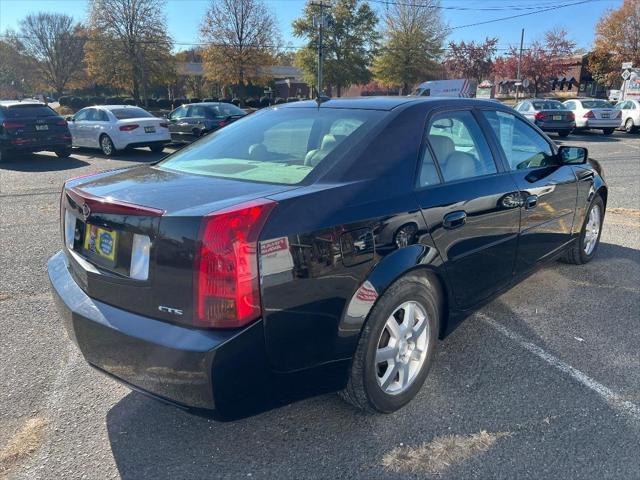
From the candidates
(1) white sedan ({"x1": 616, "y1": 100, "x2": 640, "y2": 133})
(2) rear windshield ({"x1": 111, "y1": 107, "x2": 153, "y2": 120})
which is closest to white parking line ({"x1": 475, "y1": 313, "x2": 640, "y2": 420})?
(2) rear windshield ({"x1": 111, "y1": 107, "x2": 153, "y2": 120})

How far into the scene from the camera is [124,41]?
131 ft

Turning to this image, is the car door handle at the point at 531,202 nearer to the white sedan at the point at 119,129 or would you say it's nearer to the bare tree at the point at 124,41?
the white sedan at the point at 119,129

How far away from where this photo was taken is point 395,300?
2506 mm

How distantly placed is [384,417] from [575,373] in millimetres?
1317

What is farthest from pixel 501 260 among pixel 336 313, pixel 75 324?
pixel 75 324

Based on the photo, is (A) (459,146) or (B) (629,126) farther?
(B) (629,126)

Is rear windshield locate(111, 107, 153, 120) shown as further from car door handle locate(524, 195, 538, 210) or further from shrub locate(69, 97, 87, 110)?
shrub locate(69, 97, 87, 110)

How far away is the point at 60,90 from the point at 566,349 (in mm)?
63652

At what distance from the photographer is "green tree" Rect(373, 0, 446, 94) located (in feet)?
148

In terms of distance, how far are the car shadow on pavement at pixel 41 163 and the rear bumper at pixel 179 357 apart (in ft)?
36.2

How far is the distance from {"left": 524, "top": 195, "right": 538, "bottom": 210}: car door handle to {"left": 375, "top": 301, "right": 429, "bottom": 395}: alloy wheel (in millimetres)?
1332

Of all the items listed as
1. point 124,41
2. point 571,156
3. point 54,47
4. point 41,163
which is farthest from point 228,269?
point 54,47

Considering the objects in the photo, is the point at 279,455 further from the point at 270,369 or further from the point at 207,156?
the point at 207,156

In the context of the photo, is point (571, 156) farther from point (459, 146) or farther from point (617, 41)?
point (617, 41)
